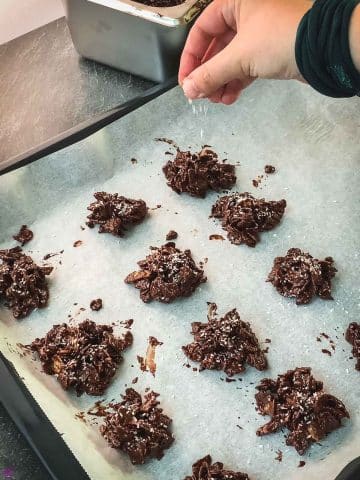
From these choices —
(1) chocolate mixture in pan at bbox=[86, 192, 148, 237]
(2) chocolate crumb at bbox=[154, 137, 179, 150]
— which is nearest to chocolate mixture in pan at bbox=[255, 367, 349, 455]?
(1) chocolate mixture in pan at bbox=[86, 192, 148, 237]

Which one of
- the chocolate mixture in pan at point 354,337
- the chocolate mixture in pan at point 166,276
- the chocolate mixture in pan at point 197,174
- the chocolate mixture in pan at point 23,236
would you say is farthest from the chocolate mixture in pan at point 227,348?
the chocolate mixture in pan at point 23,236

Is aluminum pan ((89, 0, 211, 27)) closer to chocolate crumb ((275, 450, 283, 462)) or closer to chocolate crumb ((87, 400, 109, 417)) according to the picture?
chocolate crumb ((87, 400, 109, 417))

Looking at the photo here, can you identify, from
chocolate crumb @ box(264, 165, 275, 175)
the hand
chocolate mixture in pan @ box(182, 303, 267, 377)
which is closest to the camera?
the hand

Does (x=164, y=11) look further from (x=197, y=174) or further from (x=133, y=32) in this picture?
(x=197, y=174)

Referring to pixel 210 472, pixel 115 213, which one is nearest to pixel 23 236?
pixel 115 213

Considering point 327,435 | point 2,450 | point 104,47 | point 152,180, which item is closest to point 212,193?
point 152,180

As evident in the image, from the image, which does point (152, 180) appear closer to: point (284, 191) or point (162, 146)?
point (162, 146)
